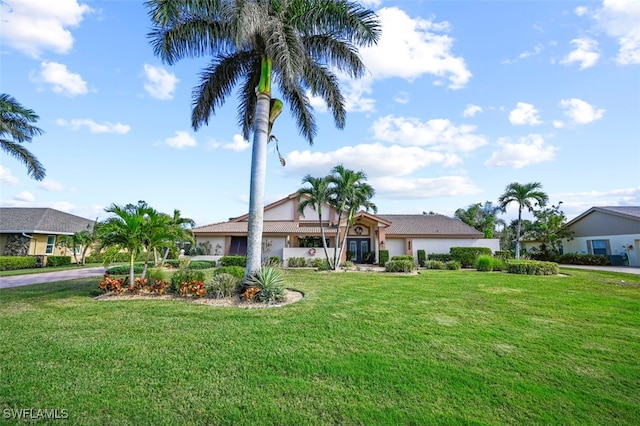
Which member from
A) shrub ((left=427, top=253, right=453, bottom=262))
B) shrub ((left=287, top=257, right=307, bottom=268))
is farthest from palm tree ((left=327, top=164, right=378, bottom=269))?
shrub ((left=427, top=253, right=453, bottom=262))

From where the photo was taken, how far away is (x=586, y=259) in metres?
27.7

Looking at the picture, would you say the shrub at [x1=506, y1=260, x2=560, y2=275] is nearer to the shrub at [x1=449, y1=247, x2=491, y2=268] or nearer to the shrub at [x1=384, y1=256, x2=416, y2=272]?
the shrub at [x1=449, y1=247, x2=491, y2=268]

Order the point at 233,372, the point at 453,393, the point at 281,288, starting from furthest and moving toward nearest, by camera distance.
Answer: the point at 281,288
the point at 233,372
the point at 453,393

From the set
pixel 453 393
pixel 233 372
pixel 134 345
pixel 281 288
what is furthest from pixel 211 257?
pixel 453 393

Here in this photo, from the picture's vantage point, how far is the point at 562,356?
518cm

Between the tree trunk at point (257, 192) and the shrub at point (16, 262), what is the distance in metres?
23.2

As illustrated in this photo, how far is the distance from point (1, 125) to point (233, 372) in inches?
882

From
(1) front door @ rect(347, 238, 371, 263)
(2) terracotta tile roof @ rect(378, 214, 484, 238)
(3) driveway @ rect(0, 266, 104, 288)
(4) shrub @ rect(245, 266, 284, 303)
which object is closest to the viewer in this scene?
(4) shrub @ rect(245, 266, 284, 303)

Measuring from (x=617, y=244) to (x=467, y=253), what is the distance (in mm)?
15757

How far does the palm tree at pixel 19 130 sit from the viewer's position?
16500 millimetres

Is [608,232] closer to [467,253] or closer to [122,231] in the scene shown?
[467,253]

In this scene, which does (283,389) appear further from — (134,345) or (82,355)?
(82,355)

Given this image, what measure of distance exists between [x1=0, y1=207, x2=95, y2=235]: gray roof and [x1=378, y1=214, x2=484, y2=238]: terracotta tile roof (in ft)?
98.7

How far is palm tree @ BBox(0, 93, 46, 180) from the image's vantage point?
16500 mm
